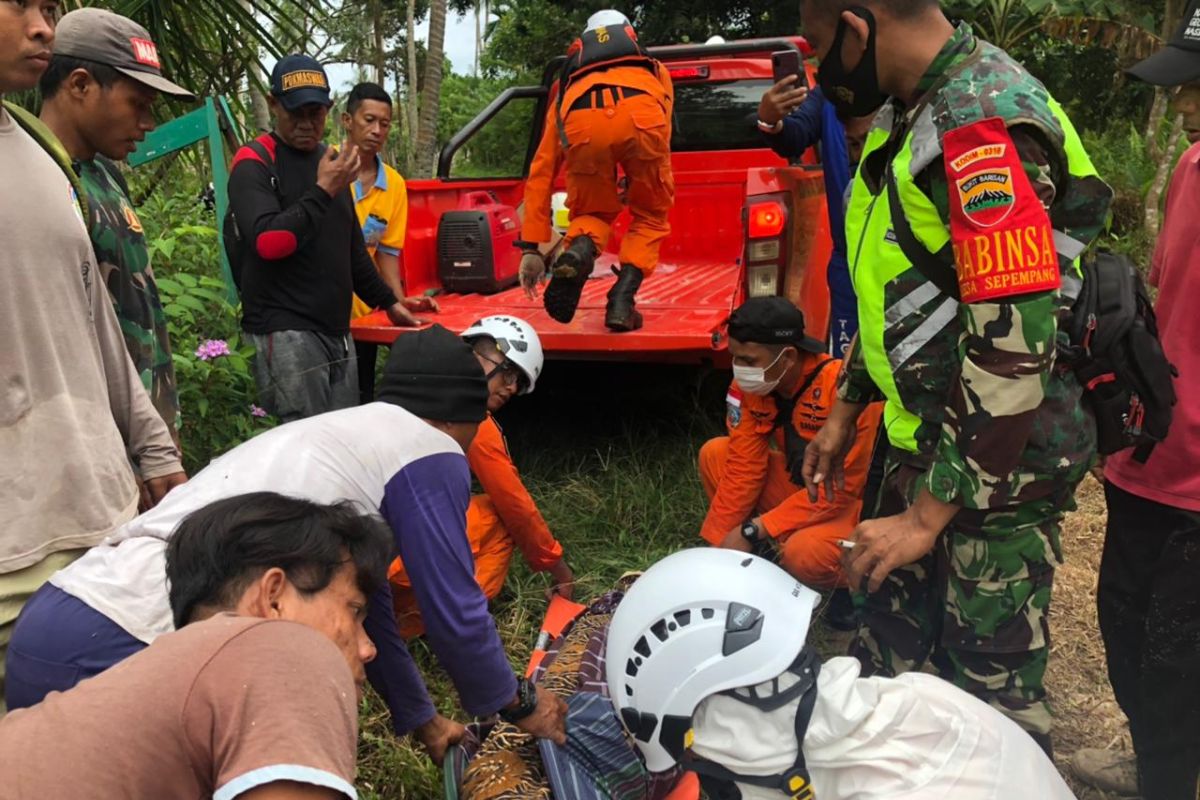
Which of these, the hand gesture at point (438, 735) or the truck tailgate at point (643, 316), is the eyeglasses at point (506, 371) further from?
the hand gesture at point (438, 735)

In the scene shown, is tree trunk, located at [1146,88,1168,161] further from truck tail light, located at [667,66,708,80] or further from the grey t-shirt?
the grey t-shirt

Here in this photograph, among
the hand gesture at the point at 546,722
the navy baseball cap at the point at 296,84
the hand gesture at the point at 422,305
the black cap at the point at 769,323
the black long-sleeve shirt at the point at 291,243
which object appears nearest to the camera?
the hand gesture at the point at 546,722

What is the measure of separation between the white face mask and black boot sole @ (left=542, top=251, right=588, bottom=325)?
103 centimetres

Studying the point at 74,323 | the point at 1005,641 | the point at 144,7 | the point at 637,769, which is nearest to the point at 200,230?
the point at 144,7

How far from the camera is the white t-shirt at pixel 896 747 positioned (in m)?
1.42

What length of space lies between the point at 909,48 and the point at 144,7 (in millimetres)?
3708

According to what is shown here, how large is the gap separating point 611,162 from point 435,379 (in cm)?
223

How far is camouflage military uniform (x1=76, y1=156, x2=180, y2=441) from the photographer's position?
2332 mm

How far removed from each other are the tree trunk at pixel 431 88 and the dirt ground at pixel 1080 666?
8658mm

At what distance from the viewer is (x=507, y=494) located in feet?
10.5

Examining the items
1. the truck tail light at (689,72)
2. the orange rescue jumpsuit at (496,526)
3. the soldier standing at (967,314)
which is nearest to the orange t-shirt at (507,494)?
the orange rescue jumpsuit at (496,526)

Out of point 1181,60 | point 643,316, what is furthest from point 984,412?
point 643,316

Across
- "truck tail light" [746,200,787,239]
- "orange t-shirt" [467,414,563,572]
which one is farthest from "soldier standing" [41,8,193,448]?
"truck tail light" [746,200,787,239]

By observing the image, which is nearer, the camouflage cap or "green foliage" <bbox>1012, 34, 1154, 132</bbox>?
the camouflage cap
